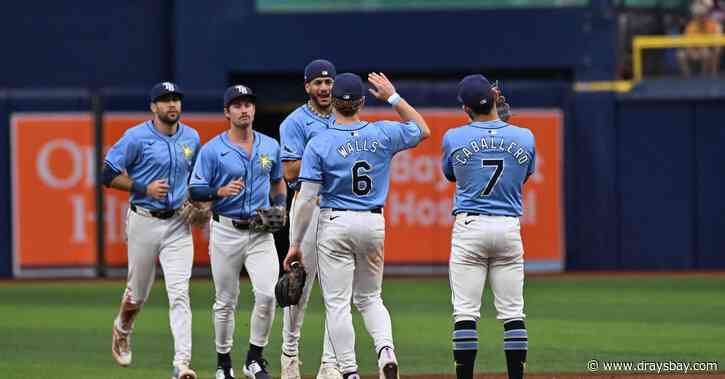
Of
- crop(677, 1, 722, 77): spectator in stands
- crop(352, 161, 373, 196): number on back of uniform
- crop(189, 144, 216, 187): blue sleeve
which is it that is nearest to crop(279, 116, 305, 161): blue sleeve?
crop(189, 144, 216, 187): blue sleeve

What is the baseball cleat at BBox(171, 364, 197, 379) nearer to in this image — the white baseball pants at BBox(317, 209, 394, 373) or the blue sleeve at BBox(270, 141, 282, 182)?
the white baseball pants at BBox(317, 209, 394, 373)

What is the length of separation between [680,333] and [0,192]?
39.7 feet

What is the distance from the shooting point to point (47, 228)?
875 inches

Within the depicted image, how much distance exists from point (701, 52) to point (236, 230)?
47.8 ft

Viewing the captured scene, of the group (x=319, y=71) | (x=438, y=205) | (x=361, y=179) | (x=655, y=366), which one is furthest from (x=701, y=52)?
Result: (x=361, y=179)

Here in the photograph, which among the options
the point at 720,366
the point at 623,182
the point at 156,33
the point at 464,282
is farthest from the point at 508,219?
the point at 156,33

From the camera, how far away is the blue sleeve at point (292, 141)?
433 inches

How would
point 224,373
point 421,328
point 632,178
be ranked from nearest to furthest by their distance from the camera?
point 224,373 < point 421,328 < point 632,178

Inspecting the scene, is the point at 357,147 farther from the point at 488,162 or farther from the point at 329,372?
the point at 329,372

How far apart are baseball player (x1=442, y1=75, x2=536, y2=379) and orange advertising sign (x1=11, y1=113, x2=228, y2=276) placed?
41.6 ft

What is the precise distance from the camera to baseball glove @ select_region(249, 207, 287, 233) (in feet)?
36.1

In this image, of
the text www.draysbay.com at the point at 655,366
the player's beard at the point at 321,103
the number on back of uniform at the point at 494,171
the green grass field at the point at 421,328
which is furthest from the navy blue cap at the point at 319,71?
the text www.draysbay.com at the point at 655,366

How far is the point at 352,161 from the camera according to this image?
9883 mm

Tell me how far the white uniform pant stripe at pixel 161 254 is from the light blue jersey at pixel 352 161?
5.36 feet
